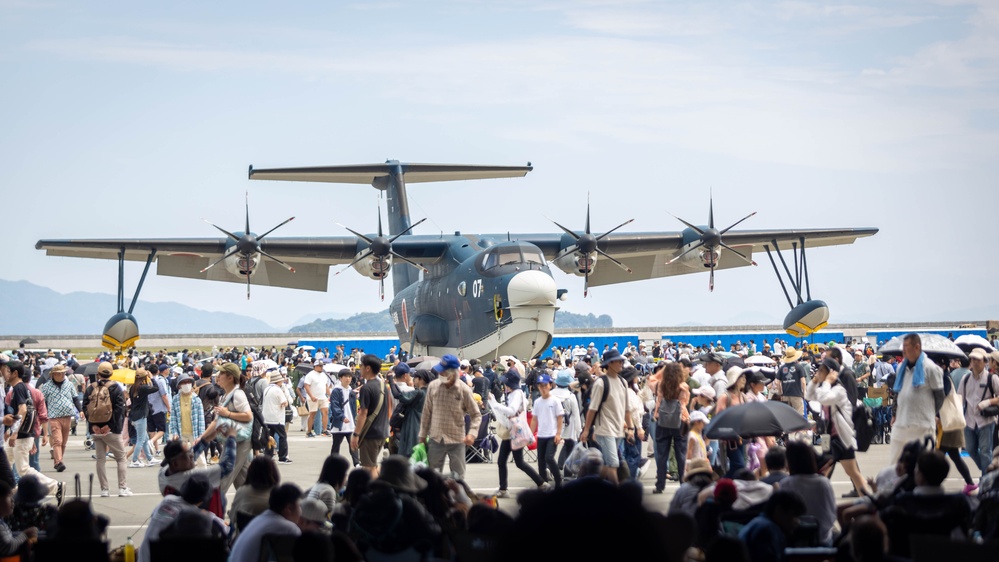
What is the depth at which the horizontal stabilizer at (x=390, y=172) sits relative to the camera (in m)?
31.2

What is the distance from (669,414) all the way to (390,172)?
23.0 m

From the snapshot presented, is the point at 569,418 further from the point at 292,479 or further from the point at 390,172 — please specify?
the point at 390,172

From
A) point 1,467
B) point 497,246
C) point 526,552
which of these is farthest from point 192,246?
point 526,552

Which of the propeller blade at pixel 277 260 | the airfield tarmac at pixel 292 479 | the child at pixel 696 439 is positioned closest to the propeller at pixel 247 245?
the propeller blade at pixel 277 260

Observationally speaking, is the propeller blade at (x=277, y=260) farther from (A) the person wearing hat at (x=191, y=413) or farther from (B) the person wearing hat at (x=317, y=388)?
(A) the person wearing hat at (x=191, y=413)

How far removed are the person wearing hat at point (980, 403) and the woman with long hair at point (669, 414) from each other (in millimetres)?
3105

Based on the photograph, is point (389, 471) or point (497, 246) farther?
point (497, 246)

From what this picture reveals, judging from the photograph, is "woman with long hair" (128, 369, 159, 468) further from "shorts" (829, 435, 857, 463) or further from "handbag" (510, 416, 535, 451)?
"shorts" (829, 435, 857, 463)

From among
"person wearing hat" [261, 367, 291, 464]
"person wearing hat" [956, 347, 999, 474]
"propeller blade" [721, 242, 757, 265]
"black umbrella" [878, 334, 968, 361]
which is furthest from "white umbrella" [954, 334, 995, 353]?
"propeller blade" [721, 242, 757, 265]

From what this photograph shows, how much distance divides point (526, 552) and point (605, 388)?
386 inches

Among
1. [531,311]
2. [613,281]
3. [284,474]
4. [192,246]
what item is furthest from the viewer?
[613,281]

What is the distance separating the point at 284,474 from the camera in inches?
572

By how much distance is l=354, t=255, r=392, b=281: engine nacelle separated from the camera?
2878 centimetres

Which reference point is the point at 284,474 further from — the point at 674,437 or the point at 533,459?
the point at 674,437
